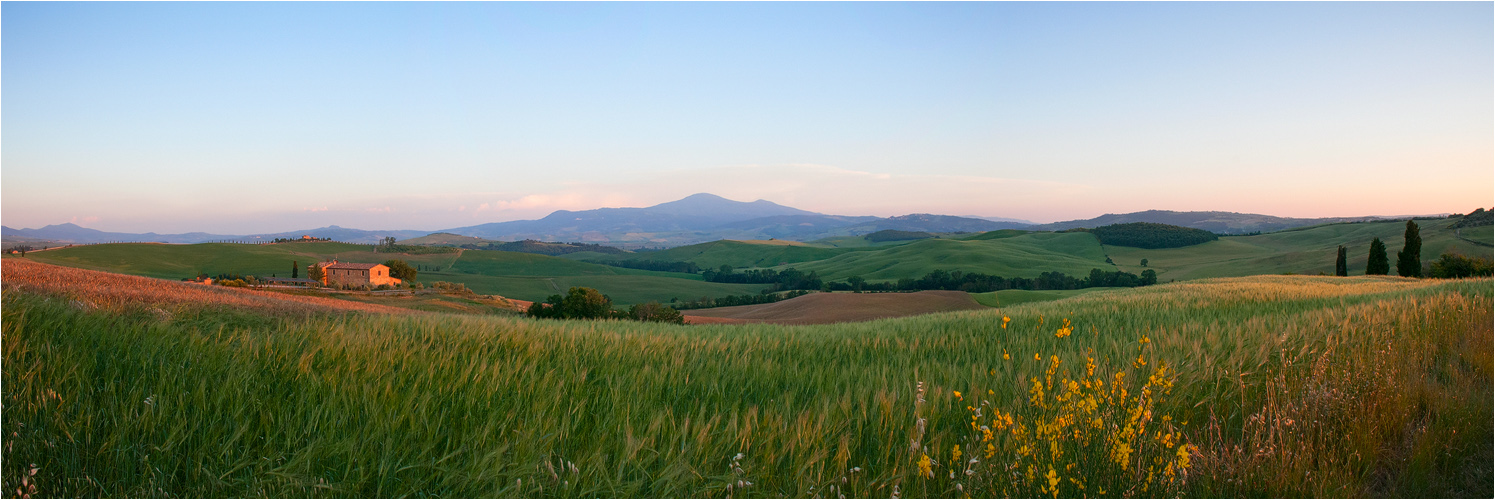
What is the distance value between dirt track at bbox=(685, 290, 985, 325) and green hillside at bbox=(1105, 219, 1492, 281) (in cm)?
5780

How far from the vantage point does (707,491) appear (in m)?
2.97

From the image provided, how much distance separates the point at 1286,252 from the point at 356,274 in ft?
487

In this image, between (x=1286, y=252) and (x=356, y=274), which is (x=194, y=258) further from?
(x=1286, y=252)

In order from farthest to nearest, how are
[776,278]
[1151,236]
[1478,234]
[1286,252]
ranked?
[1151,236], [776,278], [1286,252], [1478,234]

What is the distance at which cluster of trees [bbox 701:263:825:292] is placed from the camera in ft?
343

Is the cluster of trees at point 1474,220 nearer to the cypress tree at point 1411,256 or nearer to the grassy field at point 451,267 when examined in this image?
the cypress tree at point 1411,256

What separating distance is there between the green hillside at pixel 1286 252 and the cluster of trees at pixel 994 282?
26.2ft

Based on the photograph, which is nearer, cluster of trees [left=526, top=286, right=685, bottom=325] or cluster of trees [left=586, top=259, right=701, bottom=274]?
cluster of trees [left=526, top=286, right=685, bottom=325]

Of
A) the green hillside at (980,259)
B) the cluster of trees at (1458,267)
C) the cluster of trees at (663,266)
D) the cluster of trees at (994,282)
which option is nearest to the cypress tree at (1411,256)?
the cluster of trees at (1458,267)

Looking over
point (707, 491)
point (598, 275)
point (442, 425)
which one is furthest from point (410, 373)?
point (598, 275)

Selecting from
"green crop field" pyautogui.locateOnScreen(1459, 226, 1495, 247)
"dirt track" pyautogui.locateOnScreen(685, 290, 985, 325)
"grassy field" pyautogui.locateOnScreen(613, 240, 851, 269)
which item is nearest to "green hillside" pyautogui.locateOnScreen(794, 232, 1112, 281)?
"grassy field" pyautogui.locateOnScreen(613, 240, 851, 269)

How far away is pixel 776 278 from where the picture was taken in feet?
386

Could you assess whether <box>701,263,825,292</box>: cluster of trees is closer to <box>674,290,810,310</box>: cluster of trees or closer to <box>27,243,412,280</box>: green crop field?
<box>674,290,810,310</box>: cluster of trees

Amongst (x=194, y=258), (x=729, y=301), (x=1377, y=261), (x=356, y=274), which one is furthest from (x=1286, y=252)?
(x=194, y=258)
